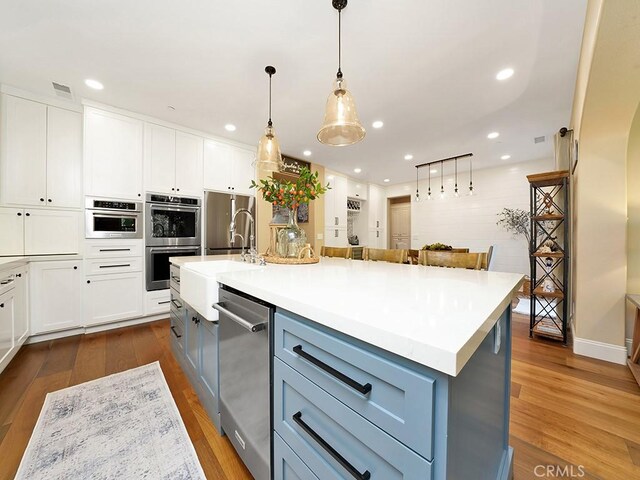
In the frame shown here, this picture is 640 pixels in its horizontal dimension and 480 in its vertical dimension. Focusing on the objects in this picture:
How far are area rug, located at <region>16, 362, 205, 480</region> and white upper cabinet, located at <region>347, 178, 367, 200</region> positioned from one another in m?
5.35

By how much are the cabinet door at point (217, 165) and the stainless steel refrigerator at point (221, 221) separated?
0.13 m

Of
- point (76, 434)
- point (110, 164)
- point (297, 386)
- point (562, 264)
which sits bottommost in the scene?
point (76, 434)

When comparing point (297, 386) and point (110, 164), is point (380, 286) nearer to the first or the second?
point (297, 386)

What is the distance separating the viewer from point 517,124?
3.38m

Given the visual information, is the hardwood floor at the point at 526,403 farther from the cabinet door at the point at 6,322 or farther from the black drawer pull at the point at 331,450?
the black drawer pull at the point at 331,450

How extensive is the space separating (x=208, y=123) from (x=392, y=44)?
2469 millimetres

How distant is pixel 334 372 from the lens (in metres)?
0.67

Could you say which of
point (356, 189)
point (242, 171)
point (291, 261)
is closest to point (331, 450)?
point (291, 261)

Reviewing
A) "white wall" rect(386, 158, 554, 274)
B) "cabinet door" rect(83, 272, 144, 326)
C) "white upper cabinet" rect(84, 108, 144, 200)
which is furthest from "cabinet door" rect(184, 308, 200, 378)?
"white wall" rect(386, 158, 554, 274)

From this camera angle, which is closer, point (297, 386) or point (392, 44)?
point (297, 386)

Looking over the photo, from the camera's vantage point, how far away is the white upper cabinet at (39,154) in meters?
2.55

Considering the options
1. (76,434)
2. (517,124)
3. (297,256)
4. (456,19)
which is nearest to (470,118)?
(517,124)

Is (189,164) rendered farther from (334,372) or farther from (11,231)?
(334,372)

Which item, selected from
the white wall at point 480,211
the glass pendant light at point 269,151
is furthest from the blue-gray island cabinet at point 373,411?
the white wall at point 480,211
